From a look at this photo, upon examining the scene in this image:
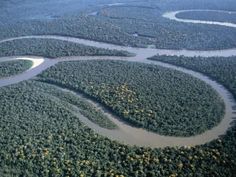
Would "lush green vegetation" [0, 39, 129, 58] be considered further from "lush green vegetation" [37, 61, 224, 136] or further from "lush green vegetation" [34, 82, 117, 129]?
"lush green vegetation" [34, 82, 117, 129]

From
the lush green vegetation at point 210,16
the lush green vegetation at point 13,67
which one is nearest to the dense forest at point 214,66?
the lush green vegetation at point 13,67

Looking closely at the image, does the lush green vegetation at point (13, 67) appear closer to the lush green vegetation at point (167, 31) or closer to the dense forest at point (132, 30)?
the dense forest at point (132, 30)

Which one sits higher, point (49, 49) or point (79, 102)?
point (49, 49)

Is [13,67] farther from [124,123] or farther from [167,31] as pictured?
[167,31]

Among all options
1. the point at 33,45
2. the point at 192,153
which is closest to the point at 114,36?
the point at 33,45

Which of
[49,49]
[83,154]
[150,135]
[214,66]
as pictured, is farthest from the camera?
[49,49]

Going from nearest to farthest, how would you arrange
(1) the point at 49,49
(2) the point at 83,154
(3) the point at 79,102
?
1. (2) the point at 83,154
2. (3) the point at 79,102
3. (1) the point at 49,49

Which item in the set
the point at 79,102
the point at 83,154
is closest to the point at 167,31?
the point at 79,102

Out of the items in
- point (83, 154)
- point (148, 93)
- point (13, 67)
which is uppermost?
point (13, 67)
